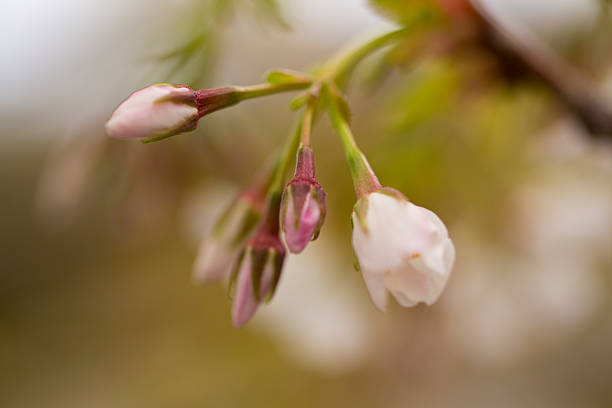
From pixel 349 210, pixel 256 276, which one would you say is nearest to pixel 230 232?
pixel 256 276

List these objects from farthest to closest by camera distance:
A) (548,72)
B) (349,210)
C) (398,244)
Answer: (349,210), (548,72), (398,244)

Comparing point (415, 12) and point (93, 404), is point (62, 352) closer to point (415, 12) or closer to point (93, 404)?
point (93, 404)

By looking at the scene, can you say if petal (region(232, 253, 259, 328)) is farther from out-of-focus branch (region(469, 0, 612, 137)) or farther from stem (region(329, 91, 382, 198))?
out-of-focus branch (region(469, 0, 612, 137))

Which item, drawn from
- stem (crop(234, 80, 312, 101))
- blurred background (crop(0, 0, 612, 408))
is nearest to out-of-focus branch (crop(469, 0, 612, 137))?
blurred background (crop(0, 0, 612, 408))

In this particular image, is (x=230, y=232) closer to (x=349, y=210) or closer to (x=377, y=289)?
(x=377, y=289)

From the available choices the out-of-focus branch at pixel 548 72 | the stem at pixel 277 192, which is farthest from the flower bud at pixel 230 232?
the out-of-focus branch at pixel 548 72

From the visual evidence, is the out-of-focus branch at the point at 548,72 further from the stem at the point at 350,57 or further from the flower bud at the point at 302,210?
the flower bud at the point at 302,210

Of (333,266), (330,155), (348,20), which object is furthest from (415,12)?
(348,20)
